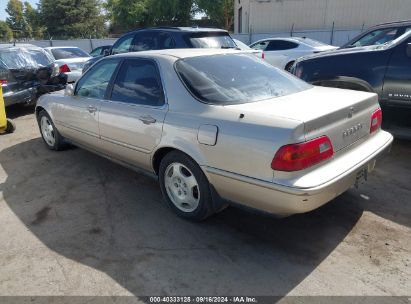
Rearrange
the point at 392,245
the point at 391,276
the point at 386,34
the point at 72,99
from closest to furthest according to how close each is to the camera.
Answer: the point at 391,276 < the point at 392,245 < the point at 72,99 < the point at 386,34

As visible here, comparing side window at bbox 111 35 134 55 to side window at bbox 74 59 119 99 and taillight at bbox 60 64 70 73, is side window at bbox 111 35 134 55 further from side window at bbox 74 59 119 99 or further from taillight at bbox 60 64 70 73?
side window at bbox 74 59 119 99

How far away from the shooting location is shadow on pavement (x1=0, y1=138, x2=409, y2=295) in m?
2.73

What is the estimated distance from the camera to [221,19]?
130ft

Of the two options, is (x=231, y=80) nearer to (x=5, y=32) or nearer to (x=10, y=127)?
(x=10, y=127)

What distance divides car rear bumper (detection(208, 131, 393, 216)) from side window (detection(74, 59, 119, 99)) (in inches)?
77.1

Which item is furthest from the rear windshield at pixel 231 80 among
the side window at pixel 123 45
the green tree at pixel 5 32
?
the green tree at pixel 5 32

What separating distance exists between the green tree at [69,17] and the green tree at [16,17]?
24.1m

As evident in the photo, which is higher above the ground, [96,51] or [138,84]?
[138,84]

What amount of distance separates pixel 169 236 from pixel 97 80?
7.56 ft

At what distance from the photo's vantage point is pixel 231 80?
3.42 m

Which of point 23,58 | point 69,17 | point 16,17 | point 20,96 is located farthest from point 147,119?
point 16,17

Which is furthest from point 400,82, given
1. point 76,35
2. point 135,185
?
point 76,35

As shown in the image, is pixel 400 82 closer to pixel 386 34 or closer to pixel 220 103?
A: pixel 386 34

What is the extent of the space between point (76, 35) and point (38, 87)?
169 ft
